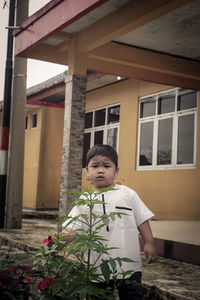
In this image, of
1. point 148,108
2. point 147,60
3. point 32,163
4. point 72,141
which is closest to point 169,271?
point 72,141

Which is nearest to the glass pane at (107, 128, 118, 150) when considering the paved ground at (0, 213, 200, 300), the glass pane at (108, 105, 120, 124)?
the glass pane at (108, 105, 120, 124)

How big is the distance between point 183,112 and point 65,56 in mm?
3199

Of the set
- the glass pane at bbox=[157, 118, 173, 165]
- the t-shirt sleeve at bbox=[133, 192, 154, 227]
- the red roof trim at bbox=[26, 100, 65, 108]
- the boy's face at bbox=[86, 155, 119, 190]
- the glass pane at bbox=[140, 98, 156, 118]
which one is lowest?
the t-shirt sleeve at bbox=[133, 192, 154, 227]

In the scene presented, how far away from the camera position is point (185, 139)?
10.9 metres

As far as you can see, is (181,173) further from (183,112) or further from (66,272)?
(66,272)

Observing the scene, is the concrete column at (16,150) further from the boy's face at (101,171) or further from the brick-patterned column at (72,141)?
the boy's face at (101,171)

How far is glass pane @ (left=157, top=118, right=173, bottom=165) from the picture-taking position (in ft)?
37.1

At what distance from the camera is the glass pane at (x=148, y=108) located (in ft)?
39.2

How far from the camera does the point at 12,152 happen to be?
382 inches

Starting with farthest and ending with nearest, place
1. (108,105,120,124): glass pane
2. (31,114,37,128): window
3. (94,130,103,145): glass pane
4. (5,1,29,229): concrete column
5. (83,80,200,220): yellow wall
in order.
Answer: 1. (31,114,37,128): window
2. (94,130,103,145): glass pane
3. (108,105,120,124): glass pane
4. (83,80,200,220): yellow wall
5. (5,1,29,229): concrete column

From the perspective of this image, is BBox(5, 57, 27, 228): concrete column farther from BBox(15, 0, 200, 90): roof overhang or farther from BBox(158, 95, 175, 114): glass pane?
BBox(158, 95, 175, 114): glass pane

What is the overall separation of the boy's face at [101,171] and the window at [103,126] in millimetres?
10564

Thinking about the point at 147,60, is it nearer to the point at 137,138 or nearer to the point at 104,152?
the point at 137,138

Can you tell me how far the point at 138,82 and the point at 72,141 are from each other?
431 centimetres
